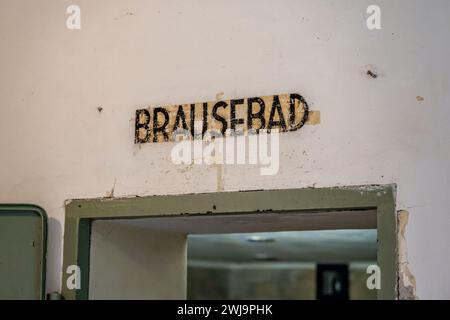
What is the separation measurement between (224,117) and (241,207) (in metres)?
0.31

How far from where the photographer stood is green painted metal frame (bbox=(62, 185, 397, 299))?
1943 mm

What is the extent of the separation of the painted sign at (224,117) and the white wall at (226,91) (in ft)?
0.11

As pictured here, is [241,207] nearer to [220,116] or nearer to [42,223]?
[220,116]

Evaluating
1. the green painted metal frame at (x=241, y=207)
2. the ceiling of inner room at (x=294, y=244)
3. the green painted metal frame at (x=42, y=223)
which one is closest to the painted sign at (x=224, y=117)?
the green painted metal frame at (x=241, y=207)

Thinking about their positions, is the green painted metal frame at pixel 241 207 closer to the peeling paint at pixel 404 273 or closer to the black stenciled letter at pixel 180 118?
the peeling paint at pixel 404 273

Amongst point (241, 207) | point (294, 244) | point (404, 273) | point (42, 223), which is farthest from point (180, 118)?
point (294, 244)

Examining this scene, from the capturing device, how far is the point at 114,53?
2.46 meters

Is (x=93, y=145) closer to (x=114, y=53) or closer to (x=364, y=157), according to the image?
(x=114, y=53)
